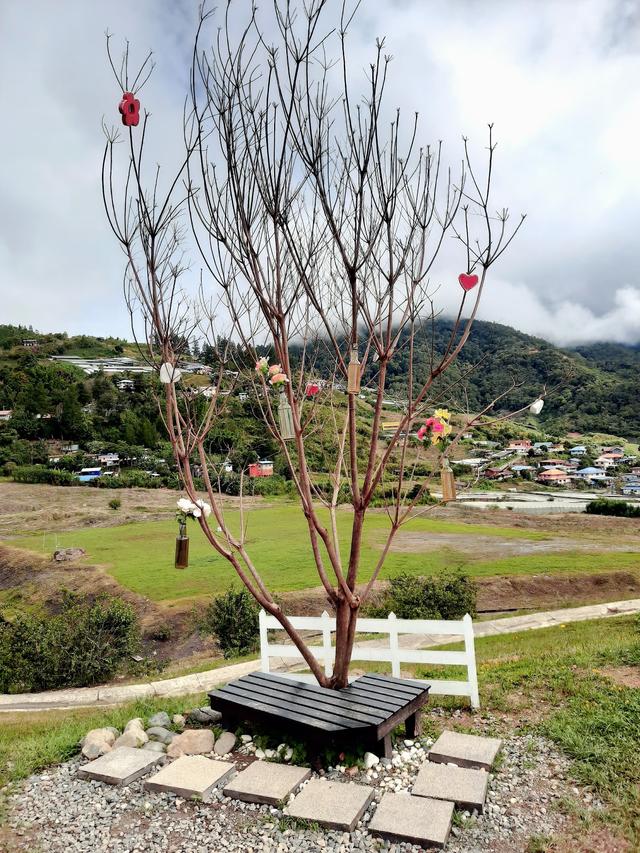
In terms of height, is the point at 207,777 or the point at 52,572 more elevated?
the point at 207,777

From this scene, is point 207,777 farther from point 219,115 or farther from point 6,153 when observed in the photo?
point 6,153

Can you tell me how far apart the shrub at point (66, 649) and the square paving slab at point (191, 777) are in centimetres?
704

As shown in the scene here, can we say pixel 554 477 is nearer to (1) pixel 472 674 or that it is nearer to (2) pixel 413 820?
(1) pixel 472 674

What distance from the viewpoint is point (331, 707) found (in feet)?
13.3

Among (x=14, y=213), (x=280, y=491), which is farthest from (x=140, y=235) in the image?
(x=280, y=491)

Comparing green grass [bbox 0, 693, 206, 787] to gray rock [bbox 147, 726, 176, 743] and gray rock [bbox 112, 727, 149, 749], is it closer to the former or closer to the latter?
gray rock [bbox 112, 727, 149, 749]

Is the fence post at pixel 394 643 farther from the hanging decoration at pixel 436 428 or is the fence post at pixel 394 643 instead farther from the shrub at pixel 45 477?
the shrub at pixel 45 477

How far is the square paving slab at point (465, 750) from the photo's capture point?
3767mm

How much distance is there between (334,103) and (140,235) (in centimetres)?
158

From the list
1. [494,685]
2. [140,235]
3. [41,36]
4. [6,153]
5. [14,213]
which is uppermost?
[41,36]

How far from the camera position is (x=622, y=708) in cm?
440

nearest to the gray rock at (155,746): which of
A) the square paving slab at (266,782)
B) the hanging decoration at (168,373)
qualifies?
the square paving slab at (266,782)

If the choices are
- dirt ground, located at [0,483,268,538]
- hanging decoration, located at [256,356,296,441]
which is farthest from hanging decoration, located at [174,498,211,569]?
dirt ground, located at [0,483,268,538]

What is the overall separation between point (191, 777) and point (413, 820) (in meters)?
1.45
